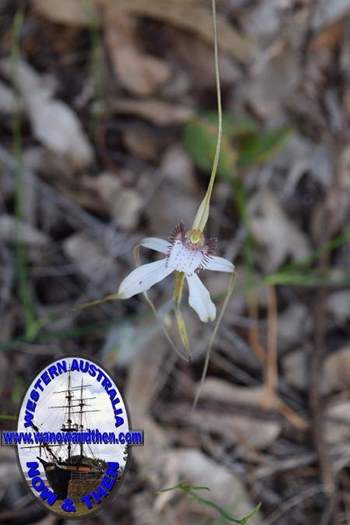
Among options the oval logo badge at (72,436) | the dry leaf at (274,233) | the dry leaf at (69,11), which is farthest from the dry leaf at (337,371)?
the dry leaf at (69,11)

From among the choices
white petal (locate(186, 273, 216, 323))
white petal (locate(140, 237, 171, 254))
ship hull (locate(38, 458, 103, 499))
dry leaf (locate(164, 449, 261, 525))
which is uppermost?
white petal (locate(140, 237, 171, 254))

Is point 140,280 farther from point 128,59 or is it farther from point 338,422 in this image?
point 128,59

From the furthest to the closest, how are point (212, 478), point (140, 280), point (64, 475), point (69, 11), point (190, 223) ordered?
point (69, 11) < point (190, 223) < point (212, 478) < point (140, 280) < point (64, 475)

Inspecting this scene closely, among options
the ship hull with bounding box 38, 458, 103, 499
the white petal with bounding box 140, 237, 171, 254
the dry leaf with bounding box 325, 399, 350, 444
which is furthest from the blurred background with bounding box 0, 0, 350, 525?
the ship hull with bounding box 38, 458, 103, 499

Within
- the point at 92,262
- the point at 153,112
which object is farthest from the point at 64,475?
the point at 153,112

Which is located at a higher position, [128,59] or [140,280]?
[128,59]

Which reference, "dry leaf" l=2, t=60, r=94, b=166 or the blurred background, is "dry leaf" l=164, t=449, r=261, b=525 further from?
"dry leaf" l=2, t=60, r=94, b=166
